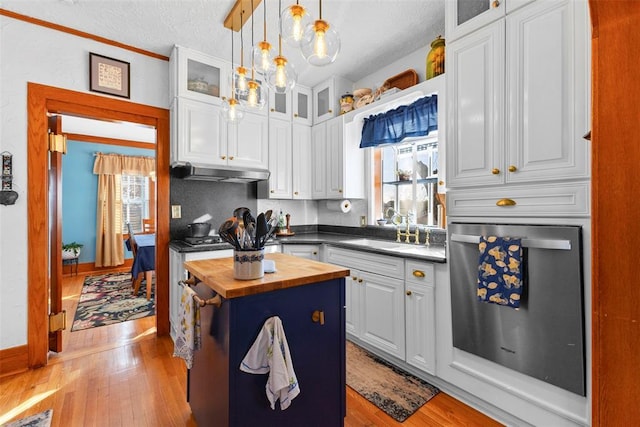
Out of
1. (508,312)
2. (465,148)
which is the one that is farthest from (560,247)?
(465,148)

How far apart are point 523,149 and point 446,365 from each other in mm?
1385

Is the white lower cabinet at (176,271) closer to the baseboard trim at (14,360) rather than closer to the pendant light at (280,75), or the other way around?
the baseboard trim at (14,360)

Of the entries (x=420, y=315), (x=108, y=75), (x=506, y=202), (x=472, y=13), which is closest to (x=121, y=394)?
(x=420, y=315)

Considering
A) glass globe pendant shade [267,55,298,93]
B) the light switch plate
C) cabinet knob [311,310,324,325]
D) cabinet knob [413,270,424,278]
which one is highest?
glass globe pendant shade [267,55,298,93]

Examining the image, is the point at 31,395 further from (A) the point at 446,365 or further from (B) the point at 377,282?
(A) the point at 446,365

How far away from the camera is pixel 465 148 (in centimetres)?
184

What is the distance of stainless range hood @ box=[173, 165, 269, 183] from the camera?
2691mm

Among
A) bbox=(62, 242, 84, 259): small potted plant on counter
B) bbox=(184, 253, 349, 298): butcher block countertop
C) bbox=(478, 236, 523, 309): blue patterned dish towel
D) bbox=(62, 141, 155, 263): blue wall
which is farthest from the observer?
bbox=(62, 141, 155, 263): blue wall

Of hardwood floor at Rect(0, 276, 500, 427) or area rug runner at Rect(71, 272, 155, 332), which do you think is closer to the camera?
hardwood floor at Rect(0, 276, 500, 427)

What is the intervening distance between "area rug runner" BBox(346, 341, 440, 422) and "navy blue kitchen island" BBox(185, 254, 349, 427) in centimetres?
56

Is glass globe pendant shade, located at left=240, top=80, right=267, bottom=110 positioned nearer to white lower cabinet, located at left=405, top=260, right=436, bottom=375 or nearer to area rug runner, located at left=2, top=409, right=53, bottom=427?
white lower cabinet, located at left=405, top=260, right=436, bottom=375

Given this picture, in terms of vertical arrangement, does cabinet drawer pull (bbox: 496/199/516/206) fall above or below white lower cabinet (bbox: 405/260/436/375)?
above

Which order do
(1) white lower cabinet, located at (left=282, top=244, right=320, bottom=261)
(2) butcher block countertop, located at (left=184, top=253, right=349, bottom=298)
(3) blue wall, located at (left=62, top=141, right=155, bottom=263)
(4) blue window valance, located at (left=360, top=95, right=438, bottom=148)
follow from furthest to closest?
(3) blue wall, located at (left=62, top=141, right=155, bottom=263)
(1) white lower cabinet, located at (left=282, top=244, right=320, bottom=261)
(4) blue window valance, located at (left=360, top=95, right=438, bottom=148)
(2) butcher block countertop, located at (left=184, top=253, right=349, bottom=298)

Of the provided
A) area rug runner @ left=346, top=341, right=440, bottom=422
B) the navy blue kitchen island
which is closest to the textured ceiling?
the navy blue kitchen island
